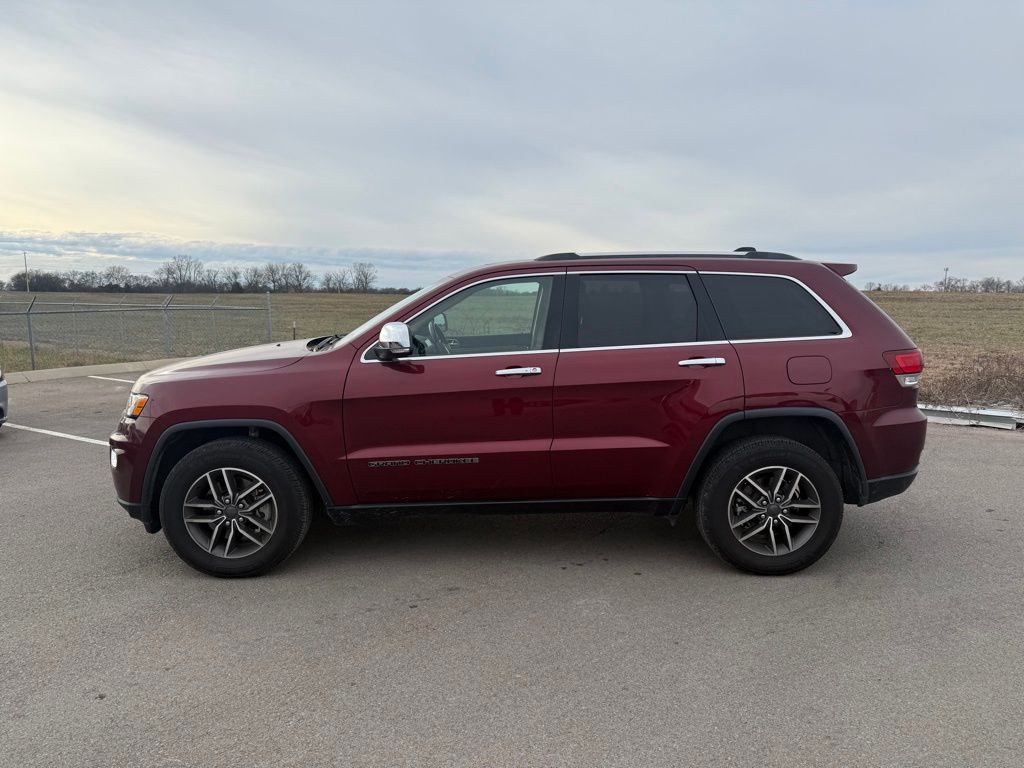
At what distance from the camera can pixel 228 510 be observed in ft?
13.5

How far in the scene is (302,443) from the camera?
4074 millimetres

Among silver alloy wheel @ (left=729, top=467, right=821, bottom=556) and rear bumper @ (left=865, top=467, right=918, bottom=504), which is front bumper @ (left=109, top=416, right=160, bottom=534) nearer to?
silver alloy wheel @ (left=729, top=467, right=821, bottom=556)

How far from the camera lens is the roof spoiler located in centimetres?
444

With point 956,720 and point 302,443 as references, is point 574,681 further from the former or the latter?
point 302,443

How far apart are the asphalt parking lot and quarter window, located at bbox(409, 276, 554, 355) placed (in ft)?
4.29

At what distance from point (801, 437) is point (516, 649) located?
212 centimetres

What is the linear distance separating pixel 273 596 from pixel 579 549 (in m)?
1.85

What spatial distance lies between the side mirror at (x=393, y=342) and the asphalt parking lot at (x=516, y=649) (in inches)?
50.4

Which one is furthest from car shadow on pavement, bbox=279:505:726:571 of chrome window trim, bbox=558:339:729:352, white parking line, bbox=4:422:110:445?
white parking line, bbox=4:422:110:445

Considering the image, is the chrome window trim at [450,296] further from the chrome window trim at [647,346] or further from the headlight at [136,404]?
the headlight at [136,404]

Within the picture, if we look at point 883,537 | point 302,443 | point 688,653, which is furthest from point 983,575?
point 302,443

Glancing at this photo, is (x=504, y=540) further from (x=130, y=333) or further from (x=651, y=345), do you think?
(x=130, y=333)

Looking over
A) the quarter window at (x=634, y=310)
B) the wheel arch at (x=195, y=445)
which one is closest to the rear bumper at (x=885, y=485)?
the quarter window at (x=634, y=310)

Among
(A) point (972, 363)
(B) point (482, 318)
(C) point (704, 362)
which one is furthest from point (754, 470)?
(A) point (972, 363)
